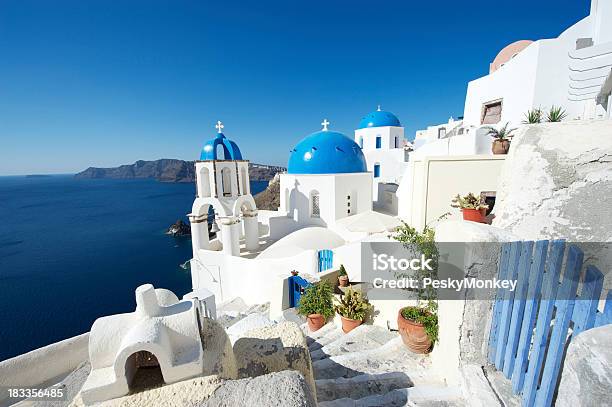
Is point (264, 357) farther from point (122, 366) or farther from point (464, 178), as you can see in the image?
point (464, 178)

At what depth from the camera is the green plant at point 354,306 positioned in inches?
229

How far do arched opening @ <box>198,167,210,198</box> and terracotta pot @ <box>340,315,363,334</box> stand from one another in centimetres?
1156

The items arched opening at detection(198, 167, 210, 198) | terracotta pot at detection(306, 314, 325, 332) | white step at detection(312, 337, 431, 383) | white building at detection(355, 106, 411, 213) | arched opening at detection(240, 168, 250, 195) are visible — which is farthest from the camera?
white building at detection(355, 106, 411, 213)

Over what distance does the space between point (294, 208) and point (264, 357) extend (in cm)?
1303

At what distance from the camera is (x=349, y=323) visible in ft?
19.2

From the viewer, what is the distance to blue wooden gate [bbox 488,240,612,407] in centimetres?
197

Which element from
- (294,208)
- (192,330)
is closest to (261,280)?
(294,208)

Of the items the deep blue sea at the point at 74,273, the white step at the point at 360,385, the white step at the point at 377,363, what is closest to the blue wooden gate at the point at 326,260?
the white step at the point at 377,363

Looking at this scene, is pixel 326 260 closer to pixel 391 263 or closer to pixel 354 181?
pixel 391 263

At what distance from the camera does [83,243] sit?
40719mm

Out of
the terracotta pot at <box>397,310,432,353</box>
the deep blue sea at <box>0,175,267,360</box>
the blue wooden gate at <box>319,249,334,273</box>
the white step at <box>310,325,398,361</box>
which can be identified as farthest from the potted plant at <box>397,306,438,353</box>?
the deep blue sea at <box>0,175,267,360</box>

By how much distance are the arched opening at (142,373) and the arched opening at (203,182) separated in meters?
12.9

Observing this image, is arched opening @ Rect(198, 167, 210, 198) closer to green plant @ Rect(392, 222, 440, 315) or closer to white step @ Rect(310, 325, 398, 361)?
white step @ Rect(310, 325, 398, 361)

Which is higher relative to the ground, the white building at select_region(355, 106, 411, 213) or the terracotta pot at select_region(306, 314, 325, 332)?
the white building at select_region(355, 106, 411, 213)
